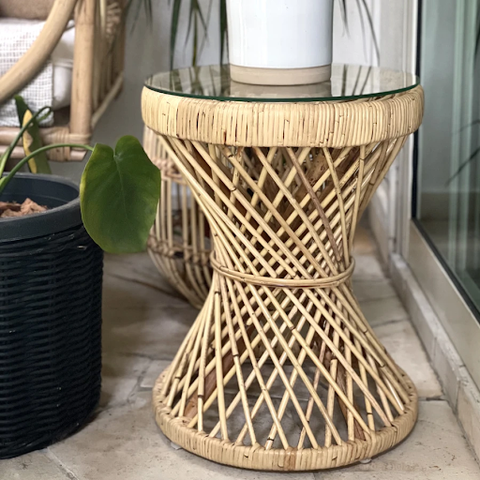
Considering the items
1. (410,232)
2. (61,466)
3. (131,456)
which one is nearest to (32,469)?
(61,466)

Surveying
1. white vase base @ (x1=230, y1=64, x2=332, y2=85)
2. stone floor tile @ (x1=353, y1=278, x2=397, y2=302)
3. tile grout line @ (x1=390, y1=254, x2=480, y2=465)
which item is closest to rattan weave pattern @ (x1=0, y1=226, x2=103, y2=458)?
white vase base @ (x1=230, y1=64, x2=332, y2=85)

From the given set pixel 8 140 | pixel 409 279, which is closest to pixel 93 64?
pixel 8 140

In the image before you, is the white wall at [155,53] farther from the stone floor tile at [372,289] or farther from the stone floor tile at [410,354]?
the stone floor tile at [410,354]

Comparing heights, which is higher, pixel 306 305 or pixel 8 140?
pixel 8 140

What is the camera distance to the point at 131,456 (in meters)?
1.21

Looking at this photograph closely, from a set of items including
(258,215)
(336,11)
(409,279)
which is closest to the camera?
(258,215)

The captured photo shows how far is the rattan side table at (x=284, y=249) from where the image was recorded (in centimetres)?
102

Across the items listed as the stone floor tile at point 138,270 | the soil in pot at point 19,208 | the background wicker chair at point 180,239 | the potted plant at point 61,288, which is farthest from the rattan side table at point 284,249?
the stone floor tile at point 138,270

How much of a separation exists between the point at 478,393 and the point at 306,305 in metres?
0.34

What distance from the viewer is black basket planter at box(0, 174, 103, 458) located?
1.09 meters

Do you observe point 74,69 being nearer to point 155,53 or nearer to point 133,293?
point 133,293

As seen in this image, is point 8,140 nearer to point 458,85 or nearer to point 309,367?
point 309,367

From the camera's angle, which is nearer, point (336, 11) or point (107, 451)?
point (107, 451)

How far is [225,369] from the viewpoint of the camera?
122 cm
